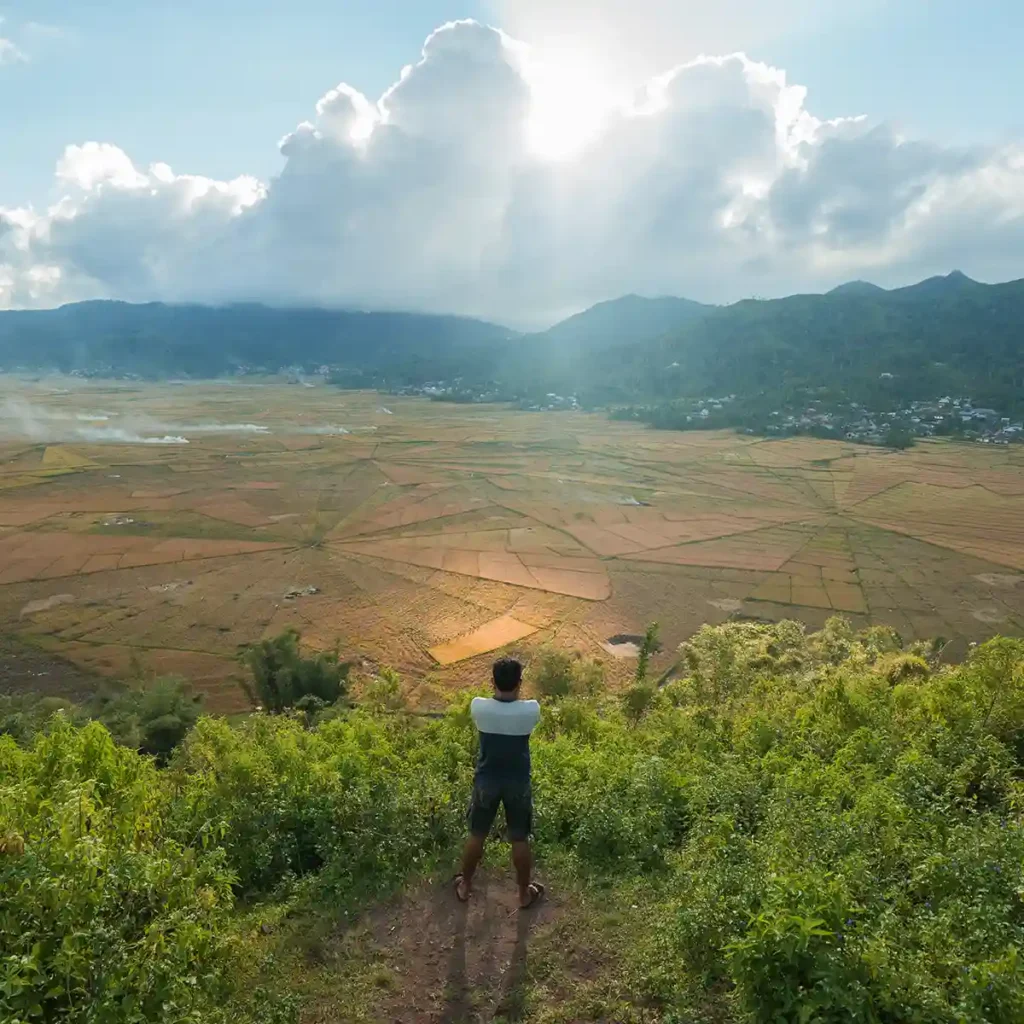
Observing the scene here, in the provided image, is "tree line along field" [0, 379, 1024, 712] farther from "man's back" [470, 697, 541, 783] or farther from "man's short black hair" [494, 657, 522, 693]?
"man's short black hair" [494, 657, 522, 693]

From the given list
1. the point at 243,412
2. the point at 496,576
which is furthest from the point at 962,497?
the point at 243,412

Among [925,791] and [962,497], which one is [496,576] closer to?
[925,791]

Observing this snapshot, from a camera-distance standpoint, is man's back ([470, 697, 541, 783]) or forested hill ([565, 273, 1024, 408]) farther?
forested hill ([565, 273, 1024, 408])

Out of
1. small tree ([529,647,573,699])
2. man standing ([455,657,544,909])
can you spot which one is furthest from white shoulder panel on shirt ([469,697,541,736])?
small tree ([529,647,573,699])

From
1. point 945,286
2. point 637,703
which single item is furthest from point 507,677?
point 945,286

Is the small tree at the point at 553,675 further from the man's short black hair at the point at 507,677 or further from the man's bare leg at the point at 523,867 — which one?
the man's short black hair at the point at 507,677

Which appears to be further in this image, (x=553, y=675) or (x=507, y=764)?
(x=553, y=675)

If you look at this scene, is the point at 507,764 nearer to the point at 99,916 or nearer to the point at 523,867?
the point at 523,867
